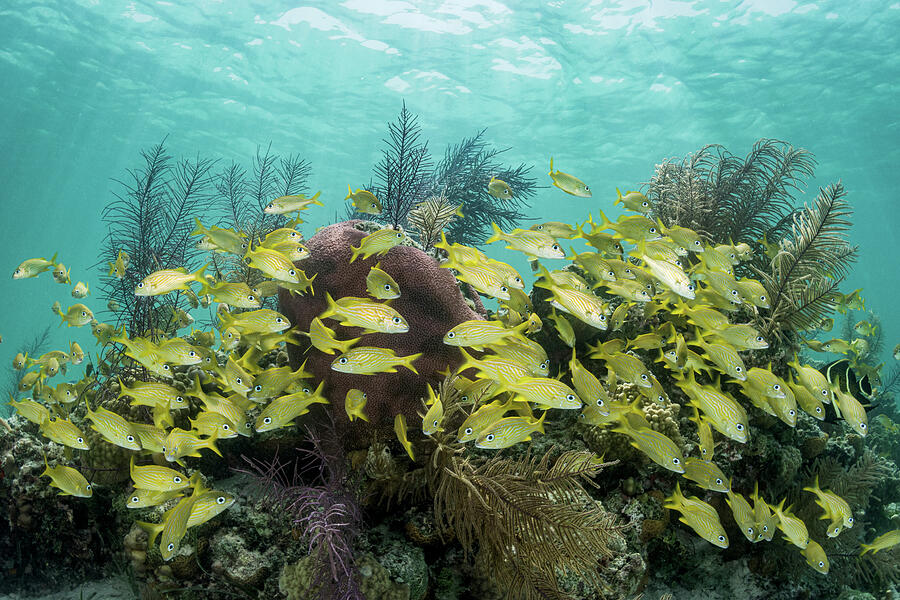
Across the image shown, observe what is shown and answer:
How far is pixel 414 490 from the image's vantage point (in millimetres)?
3412

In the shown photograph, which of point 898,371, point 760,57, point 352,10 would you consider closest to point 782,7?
point 760,57

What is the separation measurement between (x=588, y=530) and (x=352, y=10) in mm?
25395

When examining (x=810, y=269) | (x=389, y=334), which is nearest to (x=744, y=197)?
(x=810, y=269)

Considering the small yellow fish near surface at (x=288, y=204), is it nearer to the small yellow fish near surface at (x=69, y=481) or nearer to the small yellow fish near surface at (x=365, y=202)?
the small yellow fish near surface at (x=365, y=202)

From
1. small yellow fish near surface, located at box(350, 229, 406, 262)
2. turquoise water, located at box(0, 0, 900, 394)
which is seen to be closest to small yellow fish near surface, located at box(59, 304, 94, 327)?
small yellow fish near surface, located at box(350, 229, 406, 262)

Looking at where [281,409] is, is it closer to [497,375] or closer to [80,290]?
[497,375]

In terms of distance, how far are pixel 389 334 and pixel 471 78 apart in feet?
87.2

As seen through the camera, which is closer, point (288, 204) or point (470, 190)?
point (288, 204)

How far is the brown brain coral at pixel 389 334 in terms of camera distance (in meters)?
3.71

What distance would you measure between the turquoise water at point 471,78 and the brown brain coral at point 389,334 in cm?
2159

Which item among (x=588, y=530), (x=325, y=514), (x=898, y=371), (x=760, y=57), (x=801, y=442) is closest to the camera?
(x=588, y=530)

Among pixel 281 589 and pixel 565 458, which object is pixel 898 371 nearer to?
pixel 565 458

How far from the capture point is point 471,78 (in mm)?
26703

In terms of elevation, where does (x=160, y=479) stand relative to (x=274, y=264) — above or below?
below
